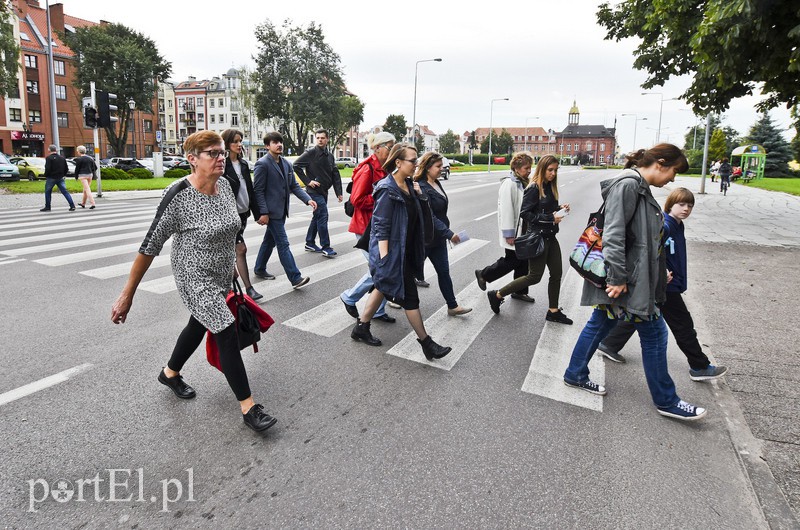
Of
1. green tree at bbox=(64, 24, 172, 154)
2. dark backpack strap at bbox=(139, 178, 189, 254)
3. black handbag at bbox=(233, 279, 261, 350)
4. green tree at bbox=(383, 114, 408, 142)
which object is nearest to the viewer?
dark backpack strap at bbox=(139, 178, 189, 254)

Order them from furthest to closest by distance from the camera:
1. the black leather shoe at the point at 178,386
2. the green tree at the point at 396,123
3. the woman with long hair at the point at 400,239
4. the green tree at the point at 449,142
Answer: the green tree at the point at 449,142
the green tree at the point at 396,123
the woman with long hair at the point at 400,239
the black leather shoe at the point at 178,386

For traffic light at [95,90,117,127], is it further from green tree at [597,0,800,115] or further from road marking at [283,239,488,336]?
green tree at [597,0,800,115]

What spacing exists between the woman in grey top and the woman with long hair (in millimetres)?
1350

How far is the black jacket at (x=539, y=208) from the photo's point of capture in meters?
5.34

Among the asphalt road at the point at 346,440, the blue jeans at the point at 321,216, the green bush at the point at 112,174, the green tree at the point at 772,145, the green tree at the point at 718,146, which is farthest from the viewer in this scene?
the green tree at the point at 718,146

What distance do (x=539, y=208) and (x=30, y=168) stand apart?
3259cm

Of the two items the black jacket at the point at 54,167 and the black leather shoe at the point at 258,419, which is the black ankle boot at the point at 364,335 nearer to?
the black leather shoe at the point at 258,419

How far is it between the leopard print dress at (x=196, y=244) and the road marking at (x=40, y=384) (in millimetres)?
1513

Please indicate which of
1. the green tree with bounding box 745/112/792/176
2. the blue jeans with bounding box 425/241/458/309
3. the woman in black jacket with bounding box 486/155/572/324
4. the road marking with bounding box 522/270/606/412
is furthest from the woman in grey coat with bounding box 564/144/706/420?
the green tree with bounding box 745/112/792/176

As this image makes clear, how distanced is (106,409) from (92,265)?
5017mm

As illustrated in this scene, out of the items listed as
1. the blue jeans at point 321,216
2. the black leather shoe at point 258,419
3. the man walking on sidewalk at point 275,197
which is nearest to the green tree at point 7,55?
the blue jeans at point 321,216

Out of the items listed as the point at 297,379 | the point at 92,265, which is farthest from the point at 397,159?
the point at 92,265

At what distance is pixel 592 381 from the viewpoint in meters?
3.97

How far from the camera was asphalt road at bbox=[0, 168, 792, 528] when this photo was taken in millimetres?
2512
